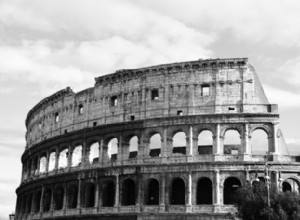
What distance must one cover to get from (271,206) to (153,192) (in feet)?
35.9

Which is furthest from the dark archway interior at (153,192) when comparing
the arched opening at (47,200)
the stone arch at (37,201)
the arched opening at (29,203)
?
the arched opening at (29,203)

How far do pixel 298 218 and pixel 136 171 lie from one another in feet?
40.7

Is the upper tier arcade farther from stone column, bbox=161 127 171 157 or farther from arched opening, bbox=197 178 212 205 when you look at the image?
arched opening, bbox=197 178 212 205

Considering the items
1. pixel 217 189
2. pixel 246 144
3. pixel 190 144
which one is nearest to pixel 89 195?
pixel 190 144

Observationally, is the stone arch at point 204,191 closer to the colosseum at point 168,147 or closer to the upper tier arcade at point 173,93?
the colosseum at point 168,147

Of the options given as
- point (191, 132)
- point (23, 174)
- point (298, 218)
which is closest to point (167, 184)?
point (191, 132)

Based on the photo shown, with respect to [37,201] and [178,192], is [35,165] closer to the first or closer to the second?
[37,201]

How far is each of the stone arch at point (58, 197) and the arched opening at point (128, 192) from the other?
6694 mm

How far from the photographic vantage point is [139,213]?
34.2 meters

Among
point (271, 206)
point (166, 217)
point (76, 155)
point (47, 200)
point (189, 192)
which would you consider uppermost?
point (76, 155)

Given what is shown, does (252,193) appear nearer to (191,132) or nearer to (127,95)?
(191,132)

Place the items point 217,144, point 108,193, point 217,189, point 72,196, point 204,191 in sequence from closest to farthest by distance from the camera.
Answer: point 217,189, point 217,144, point 204,191, point 108,193, point 72,196

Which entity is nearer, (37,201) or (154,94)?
(154,94)

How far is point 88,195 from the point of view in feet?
125
